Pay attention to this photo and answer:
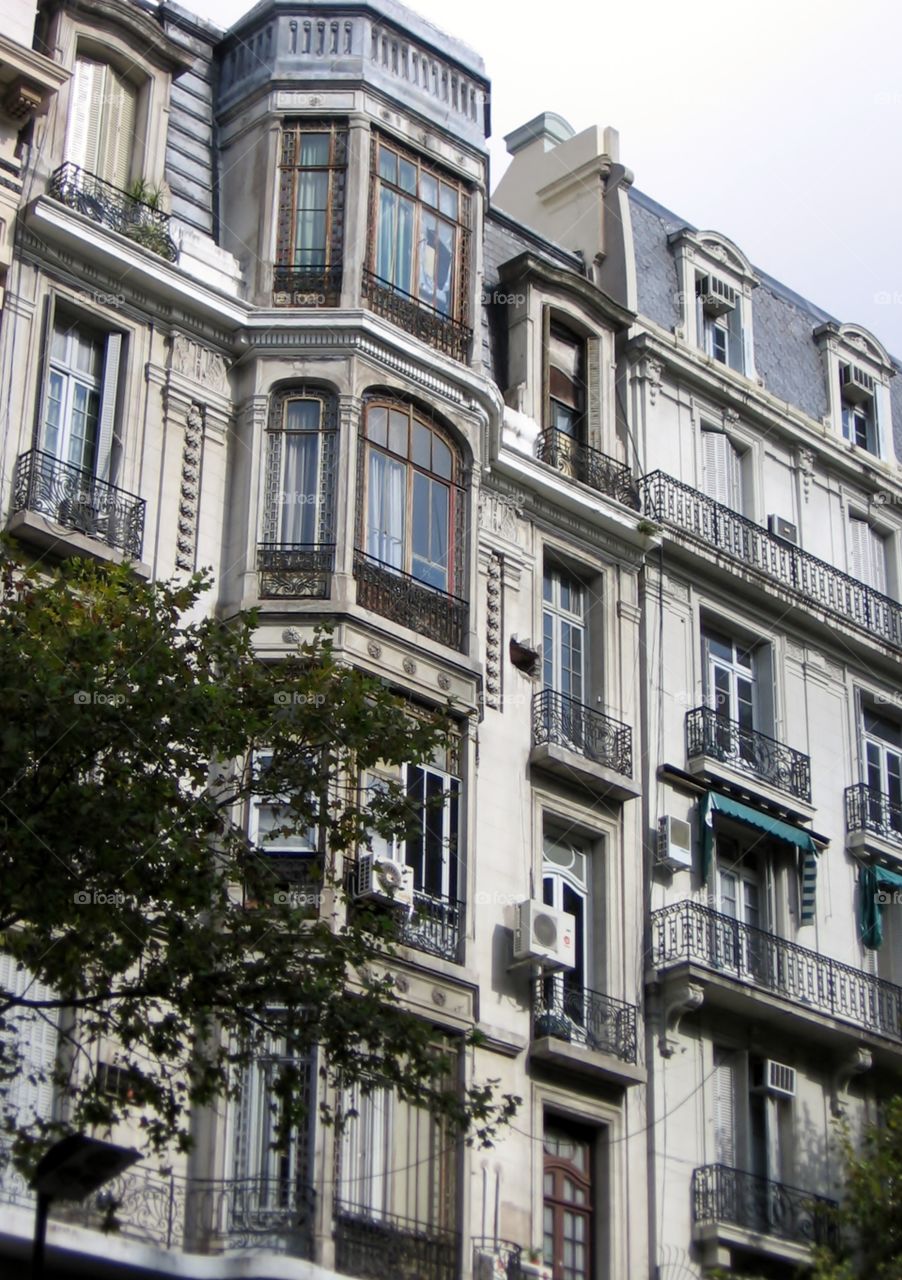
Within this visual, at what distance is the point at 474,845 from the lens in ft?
87.2

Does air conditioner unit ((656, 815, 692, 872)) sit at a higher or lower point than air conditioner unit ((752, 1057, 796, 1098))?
higher

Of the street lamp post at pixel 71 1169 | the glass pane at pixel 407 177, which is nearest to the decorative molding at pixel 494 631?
the glass pane at pixel 407 177

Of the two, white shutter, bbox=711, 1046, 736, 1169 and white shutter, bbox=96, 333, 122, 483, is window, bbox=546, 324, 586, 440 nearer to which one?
white shutter, bbox=96, 333, 122, 483

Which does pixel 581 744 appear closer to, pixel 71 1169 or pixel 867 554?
pixel 867 554

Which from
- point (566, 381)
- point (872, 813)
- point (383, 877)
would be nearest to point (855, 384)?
point (566, 381)

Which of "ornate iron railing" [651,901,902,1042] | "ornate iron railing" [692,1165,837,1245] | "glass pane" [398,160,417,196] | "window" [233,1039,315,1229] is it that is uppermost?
"glass pane" [398,160,417,196]

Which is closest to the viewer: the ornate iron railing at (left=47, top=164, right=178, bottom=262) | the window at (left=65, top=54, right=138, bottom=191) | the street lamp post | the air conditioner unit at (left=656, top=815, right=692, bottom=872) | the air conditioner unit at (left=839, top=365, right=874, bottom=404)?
the street lamp post

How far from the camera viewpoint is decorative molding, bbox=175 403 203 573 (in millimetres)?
25922

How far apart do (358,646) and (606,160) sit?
36.4 ft

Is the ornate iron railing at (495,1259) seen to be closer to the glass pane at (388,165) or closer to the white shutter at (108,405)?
the white shutter at (108,405)

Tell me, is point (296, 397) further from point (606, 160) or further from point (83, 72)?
point (606, 160)

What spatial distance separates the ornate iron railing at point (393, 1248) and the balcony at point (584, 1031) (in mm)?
2650

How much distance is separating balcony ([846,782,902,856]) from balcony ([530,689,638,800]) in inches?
168

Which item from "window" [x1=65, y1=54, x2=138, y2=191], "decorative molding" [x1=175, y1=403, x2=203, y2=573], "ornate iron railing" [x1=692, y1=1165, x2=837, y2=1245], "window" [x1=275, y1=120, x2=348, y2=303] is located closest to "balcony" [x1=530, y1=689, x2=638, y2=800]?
"ornate iron railing" [x1=692, y1=1165, x2=837, y2=1245]
